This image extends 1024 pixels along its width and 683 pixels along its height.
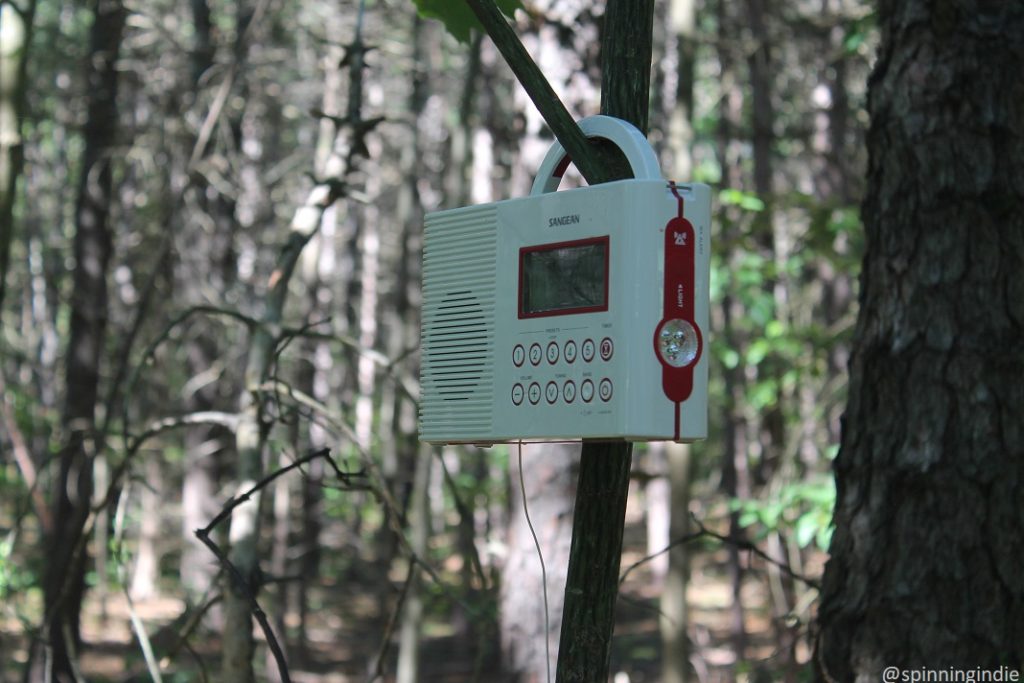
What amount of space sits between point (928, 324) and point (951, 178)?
364mm

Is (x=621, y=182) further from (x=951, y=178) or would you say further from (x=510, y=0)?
(x=951, y=178)

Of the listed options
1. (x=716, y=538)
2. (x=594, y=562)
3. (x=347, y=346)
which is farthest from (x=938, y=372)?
(x=347, y=346)

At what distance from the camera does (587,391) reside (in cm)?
150

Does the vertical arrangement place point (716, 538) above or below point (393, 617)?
above

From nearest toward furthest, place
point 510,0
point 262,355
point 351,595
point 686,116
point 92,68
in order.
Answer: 1. point 510,0
2. point 262,355
3. point 686,116
4. point 92,68
5. point 351,595

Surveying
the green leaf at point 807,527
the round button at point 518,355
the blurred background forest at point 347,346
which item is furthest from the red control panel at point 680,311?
the green leaf at point 807,527

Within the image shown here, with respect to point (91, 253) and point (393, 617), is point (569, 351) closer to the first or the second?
point (393, 617)

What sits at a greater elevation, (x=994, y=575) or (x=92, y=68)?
(x=92, y=68)

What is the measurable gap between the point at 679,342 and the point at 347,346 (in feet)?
7.11

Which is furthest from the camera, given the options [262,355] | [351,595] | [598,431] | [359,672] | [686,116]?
[351,595]

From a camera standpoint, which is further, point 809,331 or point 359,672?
point 359,672

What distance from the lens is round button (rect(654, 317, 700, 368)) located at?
1.50 metres

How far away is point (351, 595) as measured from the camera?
21750 mm

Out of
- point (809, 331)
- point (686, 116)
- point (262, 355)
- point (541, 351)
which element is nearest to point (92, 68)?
point (686, 116)
